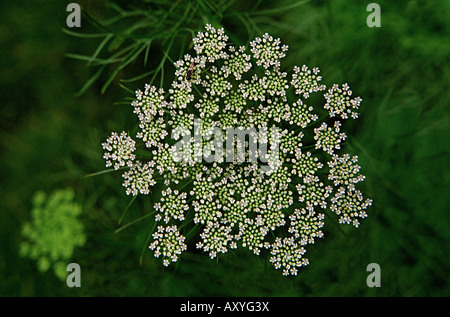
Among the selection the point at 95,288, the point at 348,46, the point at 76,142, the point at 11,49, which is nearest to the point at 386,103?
the point at 348,46

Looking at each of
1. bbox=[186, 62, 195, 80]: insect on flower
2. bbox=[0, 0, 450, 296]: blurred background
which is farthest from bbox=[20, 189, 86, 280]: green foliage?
bbox=[186, 62, 195, 80]: insect on flower

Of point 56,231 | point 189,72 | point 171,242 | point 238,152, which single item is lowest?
point 171,242

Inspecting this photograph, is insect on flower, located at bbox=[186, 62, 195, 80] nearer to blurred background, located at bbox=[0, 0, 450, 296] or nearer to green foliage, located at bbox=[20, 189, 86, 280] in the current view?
blurred background, located at bbox=[0, 0, 450, 296]

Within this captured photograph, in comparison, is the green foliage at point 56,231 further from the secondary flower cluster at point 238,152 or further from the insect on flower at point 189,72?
the insect on flower at point 189,72

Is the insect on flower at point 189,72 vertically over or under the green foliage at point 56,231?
over

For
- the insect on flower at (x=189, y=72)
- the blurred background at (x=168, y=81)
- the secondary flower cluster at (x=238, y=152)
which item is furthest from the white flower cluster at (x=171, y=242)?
the insect on flower at (x=189, y=72)

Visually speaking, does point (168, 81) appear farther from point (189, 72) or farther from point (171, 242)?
point (171, 242)

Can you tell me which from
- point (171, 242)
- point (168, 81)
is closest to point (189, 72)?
point (168, 81)

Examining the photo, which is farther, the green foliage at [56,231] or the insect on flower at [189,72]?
the green foliage at [56,231]
